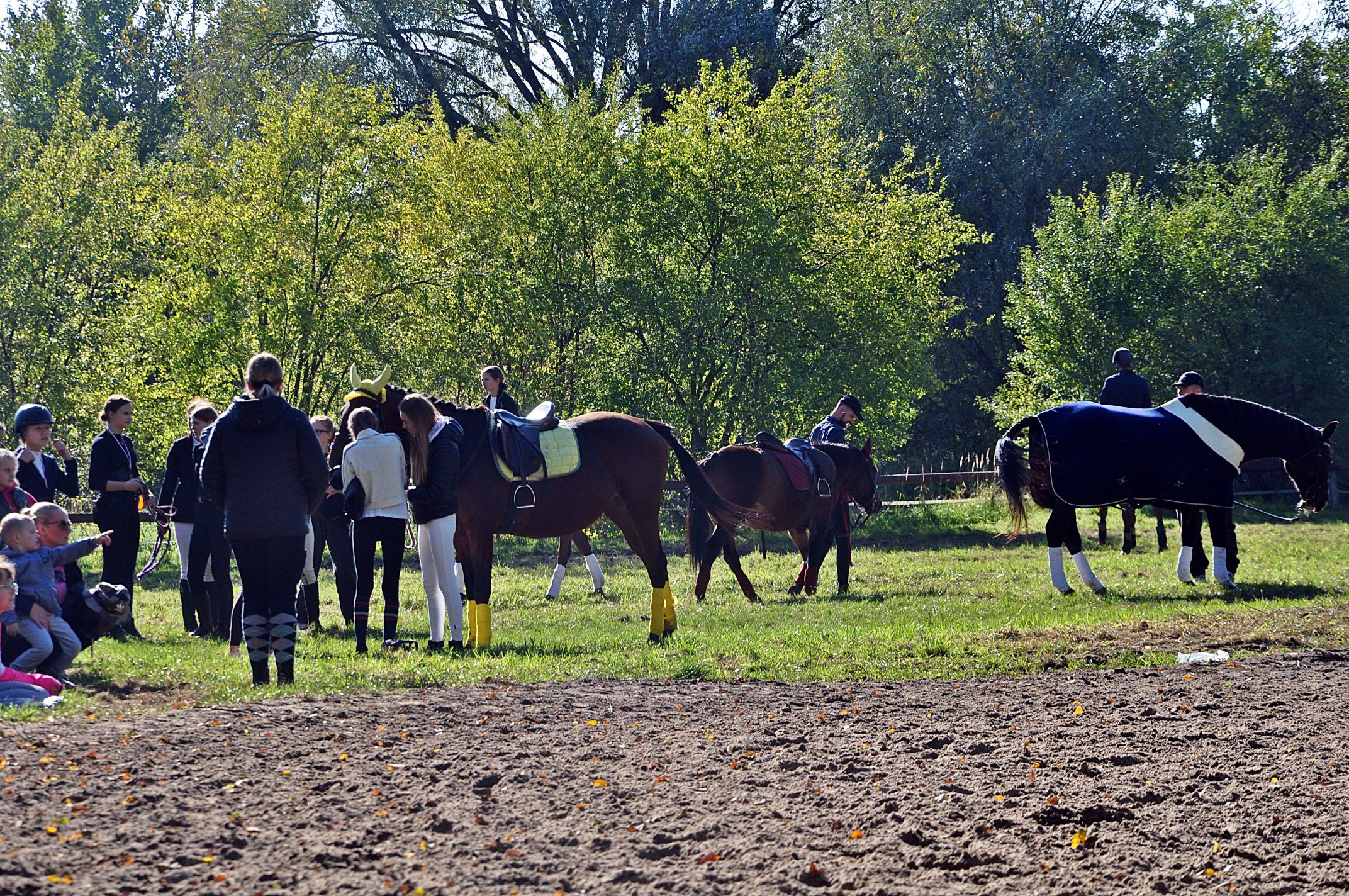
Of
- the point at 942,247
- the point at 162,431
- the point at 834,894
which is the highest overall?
the point at 942,247

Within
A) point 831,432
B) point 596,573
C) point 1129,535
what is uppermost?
point 831,432

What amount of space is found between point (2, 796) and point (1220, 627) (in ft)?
27.4

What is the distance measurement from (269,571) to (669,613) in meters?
3.68

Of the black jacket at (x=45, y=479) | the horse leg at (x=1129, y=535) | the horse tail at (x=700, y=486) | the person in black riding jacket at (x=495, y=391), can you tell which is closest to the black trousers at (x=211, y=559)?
the black jacket at (x=45, y=479)

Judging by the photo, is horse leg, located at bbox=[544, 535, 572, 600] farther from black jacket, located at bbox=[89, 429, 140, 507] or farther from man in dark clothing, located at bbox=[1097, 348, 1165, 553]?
man in dark clothing, located at bbox=[1097, 348, 1165, 553]

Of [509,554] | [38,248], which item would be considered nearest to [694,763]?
[509,554]

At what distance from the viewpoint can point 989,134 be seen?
32.2 metres

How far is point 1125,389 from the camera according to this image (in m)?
16.3

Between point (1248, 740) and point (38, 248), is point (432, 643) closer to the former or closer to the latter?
point (1248, 740)

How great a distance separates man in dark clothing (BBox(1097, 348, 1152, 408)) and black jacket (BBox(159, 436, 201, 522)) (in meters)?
10.5

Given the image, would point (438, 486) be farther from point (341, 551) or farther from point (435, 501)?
point (341, 551)

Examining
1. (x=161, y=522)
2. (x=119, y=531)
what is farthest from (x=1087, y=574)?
(x=119, y=531)

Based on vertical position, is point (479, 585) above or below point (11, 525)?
below

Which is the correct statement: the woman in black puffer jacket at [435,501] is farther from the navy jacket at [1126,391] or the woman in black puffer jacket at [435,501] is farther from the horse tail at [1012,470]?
the navy jacket at [1126,391]
